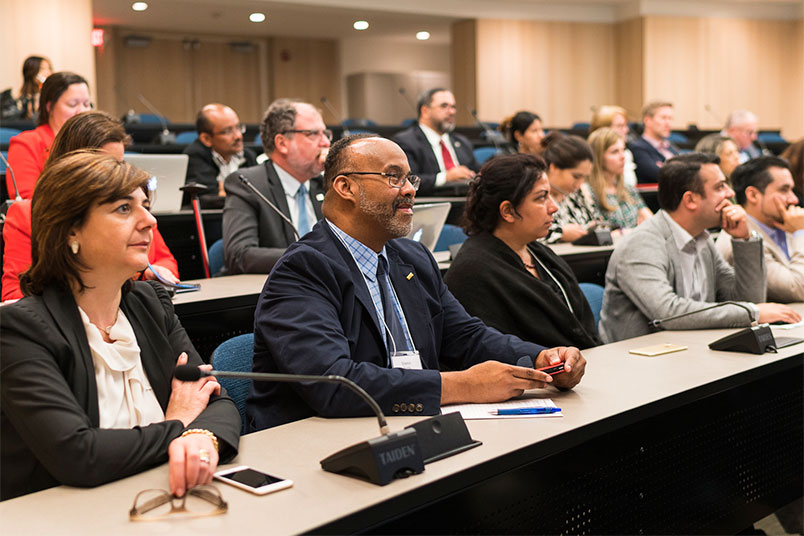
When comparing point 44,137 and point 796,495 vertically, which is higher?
point 44,137

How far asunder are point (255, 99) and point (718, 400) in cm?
1267

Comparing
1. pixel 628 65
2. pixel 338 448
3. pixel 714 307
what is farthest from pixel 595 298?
pixel 628 65

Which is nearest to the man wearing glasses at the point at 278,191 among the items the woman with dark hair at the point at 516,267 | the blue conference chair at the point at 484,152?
the woman with dark hair at the point at 516,267

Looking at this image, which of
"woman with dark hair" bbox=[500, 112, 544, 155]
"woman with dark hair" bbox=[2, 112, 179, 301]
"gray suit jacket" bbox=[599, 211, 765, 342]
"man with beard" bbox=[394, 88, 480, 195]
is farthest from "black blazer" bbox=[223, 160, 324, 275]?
"woman with dark hair" bbox=[500, 112, 544, 155]

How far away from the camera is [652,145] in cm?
707

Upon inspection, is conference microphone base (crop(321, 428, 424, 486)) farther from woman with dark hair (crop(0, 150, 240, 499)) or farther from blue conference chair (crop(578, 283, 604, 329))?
blue conference chair (crop(578, 283, 604, 329))

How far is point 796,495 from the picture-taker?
8.07 ft

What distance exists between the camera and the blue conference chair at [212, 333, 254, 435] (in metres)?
1.94

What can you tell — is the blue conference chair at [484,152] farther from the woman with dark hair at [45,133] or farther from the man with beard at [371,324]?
the man with beard at [371,324]

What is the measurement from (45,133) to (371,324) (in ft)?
7.75

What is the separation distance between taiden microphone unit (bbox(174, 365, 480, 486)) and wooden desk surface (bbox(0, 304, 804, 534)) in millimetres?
18

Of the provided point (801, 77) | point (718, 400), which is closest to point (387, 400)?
point (718, 400)

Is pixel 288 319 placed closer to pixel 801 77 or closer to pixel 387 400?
pixel 387 400

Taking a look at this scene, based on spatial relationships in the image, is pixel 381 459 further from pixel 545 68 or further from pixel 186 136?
pixel 545 68
